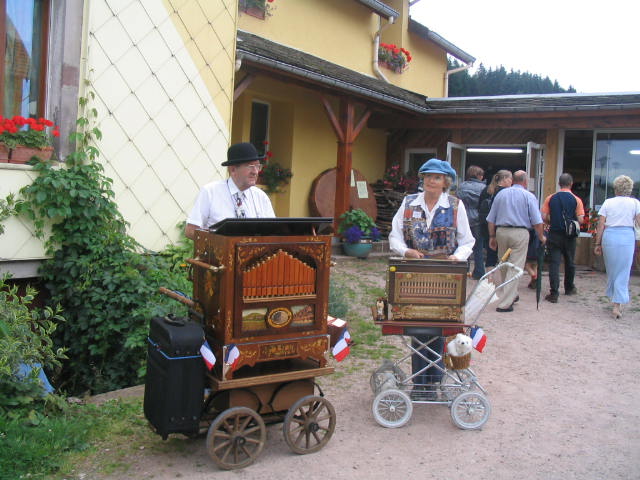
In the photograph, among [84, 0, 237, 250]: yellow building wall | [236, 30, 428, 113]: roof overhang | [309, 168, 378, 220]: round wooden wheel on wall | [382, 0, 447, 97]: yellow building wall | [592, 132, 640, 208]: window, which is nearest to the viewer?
[84, 0, 237, 250]: yellow building wall

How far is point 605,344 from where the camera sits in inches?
270

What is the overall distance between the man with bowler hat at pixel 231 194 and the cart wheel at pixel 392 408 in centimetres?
154

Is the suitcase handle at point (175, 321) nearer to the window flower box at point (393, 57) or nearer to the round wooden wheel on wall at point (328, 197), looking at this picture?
the round wooden wheel on wall at point (328, 197)

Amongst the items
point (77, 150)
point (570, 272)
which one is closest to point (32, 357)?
point (77, 150)

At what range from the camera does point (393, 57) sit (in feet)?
53.1

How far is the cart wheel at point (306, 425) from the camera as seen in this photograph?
3703 millimetres

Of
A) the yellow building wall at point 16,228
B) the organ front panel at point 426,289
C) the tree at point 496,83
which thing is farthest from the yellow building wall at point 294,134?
the tree at point 496,83

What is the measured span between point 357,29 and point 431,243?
1137 cm

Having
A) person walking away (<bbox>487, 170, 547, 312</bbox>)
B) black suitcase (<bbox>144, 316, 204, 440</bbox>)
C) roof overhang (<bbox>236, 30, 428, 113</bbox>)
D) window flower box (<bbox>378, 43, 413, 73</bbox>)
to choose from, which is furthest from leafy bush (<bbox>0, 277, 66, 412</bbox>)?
window flower box (<bbox>378, 43, 413, 73</bbox>)

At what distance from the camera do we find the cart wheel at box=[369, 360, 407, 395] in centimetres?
447

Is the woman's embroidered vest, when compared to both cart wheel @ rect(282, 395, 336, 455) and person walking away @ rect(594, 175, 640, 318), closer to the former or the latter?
cart wheel @ rect(282, 395, 336, 455)

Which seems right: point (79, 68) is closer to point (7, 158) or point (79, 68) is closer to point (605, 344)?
point (7, 158)

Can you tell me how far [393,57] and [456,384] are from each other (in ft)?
43.0

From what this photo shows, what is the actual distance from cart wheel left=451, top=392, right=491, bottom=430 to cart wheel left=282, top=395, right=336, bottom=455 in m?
0.93
